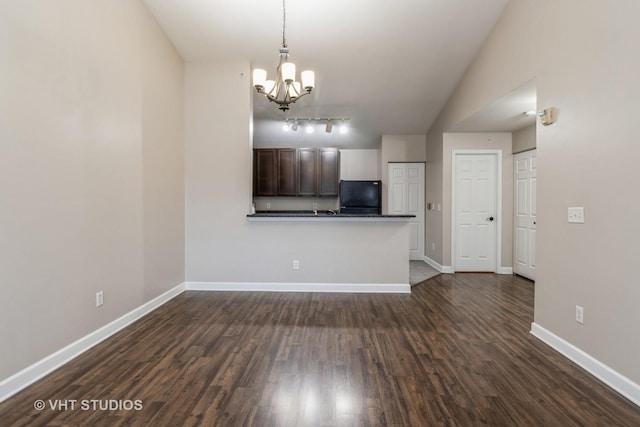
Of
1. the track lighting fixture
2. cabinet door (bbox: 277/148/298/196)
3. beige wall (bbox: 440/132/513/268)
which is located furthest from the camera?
cabinet door (bbox: 277/148/298/196)

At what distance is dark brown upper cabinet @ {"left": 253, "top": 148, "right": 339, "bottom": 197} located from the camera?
6305 millimetres

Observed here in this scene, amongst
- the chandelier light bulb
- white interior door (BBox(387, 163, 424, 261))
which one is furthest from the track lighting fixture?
the chandelier light bulb

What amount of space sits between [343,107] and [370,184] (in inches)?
70.4

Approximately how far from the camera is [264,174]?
20.7 ft

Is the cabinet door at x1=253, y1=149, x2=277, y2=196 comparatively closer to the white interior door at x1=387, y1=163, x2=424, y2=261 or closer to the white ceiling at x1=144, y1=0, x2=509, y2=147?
the white ceiling at x1=144, y1=0, x2=509, y2=147

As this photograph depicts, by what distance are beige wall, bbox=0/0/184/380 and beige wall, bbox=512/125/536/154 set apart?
5168 millimetres

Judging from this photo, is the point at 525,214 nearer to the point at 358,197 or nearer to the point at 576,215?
the point at 576,215

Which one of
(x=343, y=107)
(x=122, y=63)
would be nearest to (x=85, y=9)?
(x=122, y=63)

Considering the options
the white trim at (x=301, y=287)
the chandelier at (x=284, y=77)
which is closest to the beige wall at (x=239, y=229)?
the white trim at (x=301, y=287)

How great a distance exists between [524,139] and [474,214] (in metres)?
1.40

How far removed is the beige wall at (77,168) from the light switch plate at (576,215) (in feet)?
12.7

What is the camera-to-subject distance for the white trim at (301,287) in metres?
3.97

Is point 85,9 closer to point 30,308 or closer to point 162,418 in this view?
point 30,308

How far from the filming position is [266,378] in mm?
1978
